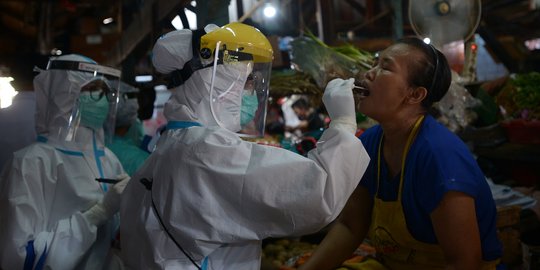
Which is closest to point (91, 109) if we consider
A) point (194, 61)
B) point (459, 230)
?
point (194, 61)

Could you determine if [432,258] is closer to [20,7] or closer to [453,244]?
[453,244]

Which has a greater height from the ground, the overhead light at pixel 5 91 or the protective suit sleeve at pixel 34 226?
the overhead light at pixel 5 91

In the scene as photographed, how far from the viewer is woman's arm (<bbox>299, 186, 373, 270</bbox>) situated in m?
2.61

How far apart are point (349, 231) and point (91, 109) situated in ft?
6.56

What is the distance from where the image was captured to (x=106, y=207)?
2.81 m

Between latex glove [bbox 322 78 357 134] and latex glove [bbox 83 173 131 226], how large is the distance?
1.40 metres

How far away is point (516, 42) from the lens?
9016mm

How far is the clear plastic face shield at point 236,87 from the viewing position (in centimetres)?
214

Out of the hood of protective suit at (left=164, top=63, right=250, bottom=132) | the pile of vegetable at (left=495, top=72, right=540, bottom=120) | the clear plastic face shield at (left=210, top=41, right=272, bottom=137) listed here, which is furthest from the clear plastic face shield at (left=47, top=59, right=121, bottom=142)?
the pile of vegetable at (left=495, top=72, right=540, bottom=120)

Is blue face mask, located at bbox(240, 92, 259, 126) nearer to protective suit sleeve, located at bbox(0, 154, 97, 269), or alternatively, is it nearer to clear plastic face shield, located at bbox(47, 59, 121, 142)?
protective suit sleeve, located at bbox(0, 154, 97, 269)

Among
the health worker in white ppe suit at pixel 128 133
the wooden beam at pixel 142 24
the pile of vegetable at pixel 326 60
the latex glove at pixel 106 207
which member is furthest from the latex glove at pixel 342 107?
the health worker in white ppe suit at pixel 128 133

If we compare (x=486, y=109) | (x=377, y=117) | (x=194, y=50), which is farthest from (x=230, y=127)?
(x=486, y=109)

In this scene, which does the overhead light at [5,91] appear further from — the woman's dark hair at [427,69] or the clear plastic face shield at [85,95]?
the woman's dark hair at [427,69]

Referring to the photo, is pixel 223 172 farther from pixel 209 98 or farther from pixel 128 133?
pixel 128 133
